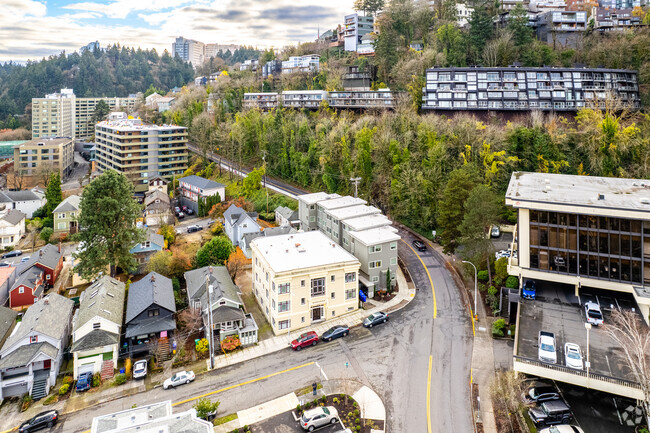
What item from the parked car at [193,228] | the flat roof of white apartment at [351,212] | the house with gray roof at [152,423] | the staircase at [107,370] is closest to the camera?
the house with gray roof at [152,423]

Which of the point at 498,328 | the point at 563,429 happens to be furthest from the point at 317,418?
the point at 498,328

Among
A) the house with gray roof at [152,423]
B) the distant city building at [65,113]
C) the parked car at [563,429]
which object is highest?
the distant city building at [65,113]

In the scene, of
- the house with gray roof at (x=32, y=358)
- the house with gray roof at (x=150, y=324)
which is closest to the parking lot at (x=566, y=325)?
the house with gray roof at (x=150, y=324)

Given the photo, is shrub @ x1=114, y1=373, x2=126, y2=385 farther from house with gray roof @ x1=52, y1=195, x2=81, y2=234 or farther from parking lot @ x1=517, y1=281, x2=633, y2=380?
house with gray roof @ x1=52, y1=195, x2=81, y2=234

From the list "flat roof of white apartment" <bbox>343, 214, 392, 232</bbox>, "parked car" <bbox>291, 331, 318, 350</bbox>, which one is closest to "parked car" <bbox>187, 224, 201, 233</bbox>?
"flat roof of white apartment" <bbox>343, 214, 392, 232</bbox>

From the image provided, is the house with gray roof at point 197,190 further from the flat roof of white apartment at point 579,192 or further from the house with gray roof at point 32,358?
the flat roof of white apartment at point 579,192

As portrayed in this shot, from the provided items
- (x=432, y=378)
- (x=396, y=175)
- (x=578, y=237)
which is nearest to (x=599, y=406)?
(x=432, y=378)
